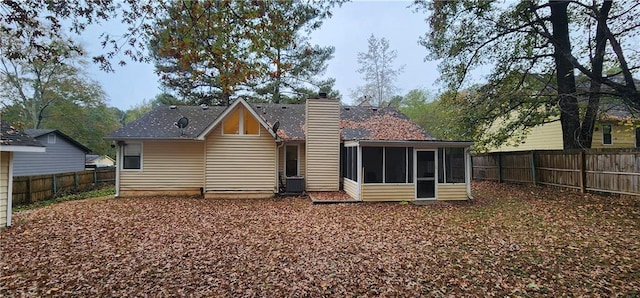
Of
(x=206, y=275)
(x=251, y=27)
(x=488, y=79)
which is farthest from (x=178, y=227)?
(x=488, y=79)

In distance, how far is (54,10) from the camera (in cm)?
471

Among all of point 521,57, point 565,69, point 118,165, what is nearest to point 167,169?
point 118,165

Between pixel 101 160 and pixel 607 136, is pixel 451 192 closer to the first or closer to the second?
pixel 607 136

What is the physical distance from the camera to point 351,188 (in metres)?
12.4

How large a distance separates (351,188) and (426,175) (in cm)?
296

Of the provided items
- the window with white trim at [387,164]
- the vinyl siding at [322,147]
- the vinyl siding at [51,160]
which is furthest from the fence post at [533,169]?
the vinyl siding at [51,160]

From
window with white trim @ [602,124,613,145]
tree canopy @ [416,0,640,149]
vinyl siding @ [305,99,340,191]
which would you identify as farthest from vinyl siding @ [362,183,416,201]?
window with white trim @ [602,124,613,145]

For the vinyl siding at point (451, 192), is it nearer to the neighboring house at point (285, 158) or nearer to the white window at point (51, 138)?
the neighboring house at point (285, 158)

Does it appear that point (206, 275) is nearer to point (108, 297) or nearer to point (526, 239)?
point (108, 297)

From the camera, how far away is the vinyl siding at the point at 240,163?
12.6 m

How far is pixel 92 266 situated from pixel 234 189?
7800 millimetres

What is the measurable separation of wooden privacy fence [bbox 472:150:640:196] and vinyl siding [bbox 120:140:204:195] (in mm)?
14823

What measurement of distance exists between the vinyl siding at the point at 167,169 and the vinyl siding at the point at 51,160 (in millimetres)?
8885

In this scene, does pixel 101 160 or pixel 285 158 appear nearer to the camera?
pixel 285 158
